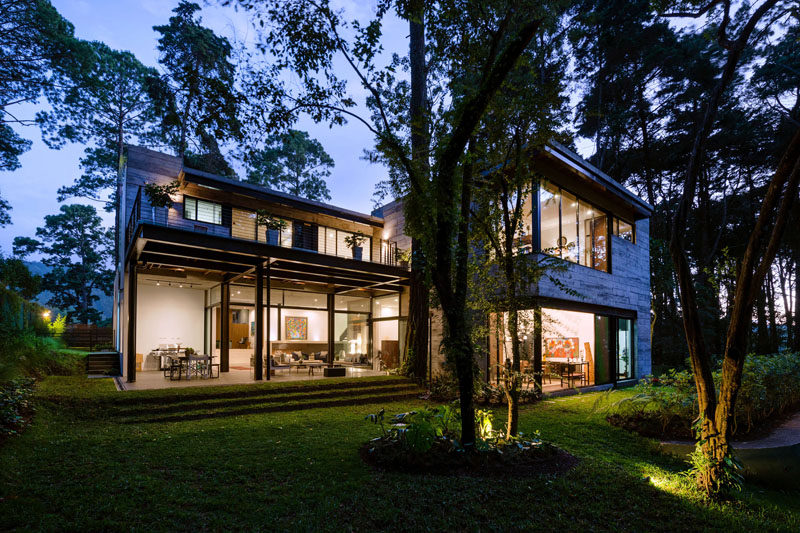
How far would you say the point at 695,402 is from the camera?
19.5ft

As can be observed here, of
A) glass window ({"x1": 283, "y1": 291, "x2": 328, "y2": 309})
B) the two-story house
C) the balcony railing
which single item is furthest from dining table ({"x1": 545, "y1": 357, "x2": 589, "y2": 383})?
glass window ({"x1": 283, "y1": 291, "x2": 328, "y2": 309})

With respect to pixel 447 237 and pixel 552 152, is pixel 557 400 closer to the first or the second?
pixel 552 152

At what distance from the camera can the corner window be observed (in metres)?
13.1

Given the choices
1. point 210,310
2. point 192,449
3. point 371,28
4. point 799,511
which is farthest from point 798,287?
point 210,310

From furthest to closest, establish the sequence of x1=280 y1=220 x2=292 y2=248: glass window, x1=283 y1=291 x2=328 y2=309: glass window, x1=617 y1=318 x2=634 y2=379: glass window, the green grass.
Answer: x1=283 y1=291 x2=328 y2=309: glass window
x1=280 y1=220 x2=292 y2=248: glass window
x1=617 y1=318 x2=634 y2=379: glass window
the green grass

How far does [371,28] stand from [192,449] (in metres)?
5.85

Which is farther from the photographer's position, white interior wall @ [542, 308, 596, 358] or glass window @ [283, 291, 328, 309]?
glass window @ [283, 291, 328, 309]

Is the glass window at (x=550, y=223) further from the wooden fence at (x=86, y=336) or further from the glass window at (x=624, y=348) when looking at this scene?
the wooden fence at (x=86, y=336)

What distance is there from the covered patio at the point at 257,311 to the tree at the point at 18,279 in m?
5.41

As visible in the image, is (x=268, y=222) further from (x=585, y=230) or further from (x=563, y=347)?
(x=563, y=347)

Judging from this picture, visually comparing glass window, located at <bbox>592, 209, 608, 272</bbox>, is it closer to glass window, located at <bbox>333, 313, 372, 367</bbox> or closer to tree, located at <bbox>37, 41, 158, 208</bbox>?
glass window, located at <bbox>333, 313, 372, 367</bbox>

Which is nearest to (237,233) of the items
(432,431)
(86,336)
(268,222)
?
(268,222)

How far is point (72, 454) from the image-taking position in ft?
15.7

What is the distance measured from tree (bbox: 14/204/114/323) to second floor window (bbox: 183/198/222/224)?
19.8m
